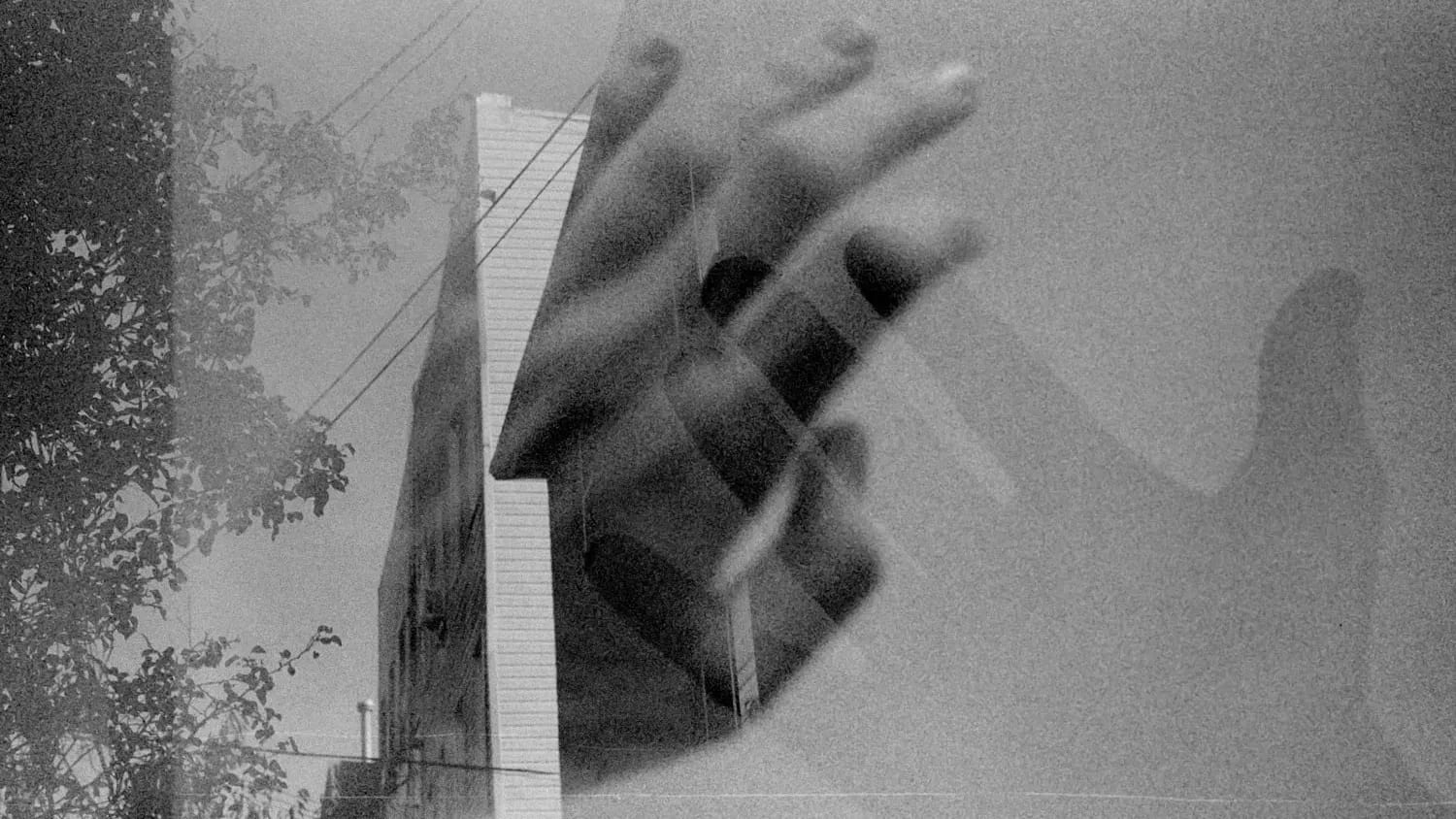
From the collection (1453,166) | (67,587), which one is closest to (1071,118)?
(1453,166)

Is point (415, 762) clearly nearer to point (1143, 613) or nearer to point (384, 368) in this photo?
point (384, 368)

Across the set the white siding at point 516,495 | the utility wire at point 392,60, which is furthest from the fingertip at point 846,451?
the utility wire at point 392,60

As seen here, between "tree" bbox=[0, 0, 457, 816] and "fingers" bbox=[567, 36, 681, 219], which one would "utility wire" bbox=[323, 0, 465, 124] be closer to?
"tree" bbox=[0, 0, 457, 816]

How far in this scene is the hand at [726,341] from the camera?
1.34m

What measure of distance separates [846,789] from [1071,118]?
81cm

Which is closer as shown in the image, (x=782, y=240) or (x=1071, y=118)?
Result: (x=782, y=240)

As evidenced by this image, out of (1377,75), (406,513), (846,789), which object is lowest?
(846,789)

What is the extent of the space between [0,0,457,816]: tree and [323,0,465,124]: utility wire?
0.03m

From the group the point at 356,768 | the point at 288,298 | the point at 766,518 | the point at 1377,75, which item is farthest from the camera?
the point at 1377,75

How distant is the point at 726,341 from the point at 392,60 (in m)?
0.43

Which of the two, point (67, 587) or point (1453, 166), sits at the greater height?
point (1453, 166)

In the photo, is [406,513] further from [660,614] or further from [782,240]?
[782,240]

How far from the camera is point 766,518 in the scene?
142 centimetres

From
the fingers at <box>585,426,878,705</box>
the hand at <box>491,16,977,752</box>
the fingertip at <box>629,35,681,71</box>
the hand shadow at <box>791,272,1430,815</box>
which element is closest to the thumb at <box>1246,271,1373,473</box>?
the hand shadow at <box>791,272,1430,815</box>
